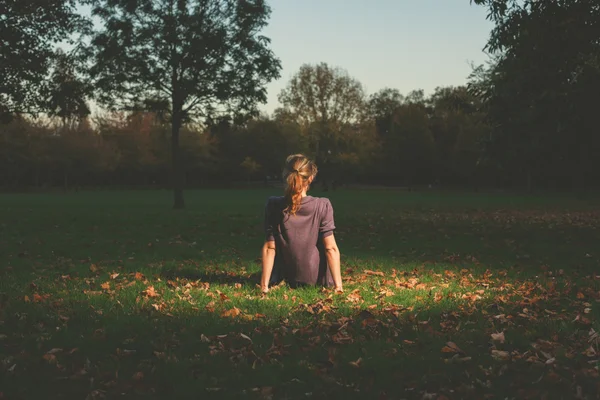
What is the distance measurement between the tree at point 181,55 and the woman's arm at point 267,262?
87.6ft

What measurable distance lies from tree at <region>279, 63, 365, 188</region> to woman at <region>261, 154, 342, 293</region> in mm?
66514

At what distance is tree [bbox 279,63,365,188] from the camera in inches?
2921

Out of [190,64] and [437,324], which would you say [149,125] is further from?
[437,324]

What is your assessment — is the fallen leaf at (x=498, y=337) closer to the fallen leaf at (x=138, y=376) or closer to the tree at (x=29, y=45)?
the fallen leaf at (x=138, y=376)

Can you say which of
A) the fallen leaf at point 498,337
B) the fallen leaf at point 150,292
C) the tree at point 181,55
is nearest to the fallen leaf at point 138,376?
the fallen leaf at point 498,337

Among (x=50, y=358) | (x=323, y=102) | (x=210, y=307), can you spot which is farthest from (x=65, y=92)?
(x=323, y=102)

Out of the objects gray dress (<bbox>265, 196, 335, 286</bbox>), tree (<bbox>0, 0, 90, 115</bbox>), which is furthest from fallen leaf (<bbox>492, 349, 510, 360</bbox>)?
tree (<bbox>0, 0, 90, 115</bbox>)

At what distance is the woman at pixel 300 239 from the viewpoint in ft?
28.5

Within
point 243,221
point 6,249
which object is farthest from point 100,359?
point 243,221

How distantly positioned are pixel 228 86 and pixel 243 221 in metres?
13.5

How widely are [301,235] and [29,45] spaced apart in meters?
23.3

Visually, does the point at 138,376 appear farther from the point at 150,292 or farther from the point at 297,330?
the point at 150,292

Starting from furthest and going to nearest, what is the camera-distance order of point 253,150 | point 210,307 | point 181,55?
1. point 253,150
2. point 181,55
3. point 210,307

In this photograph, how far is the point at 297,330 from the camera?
6387mm
